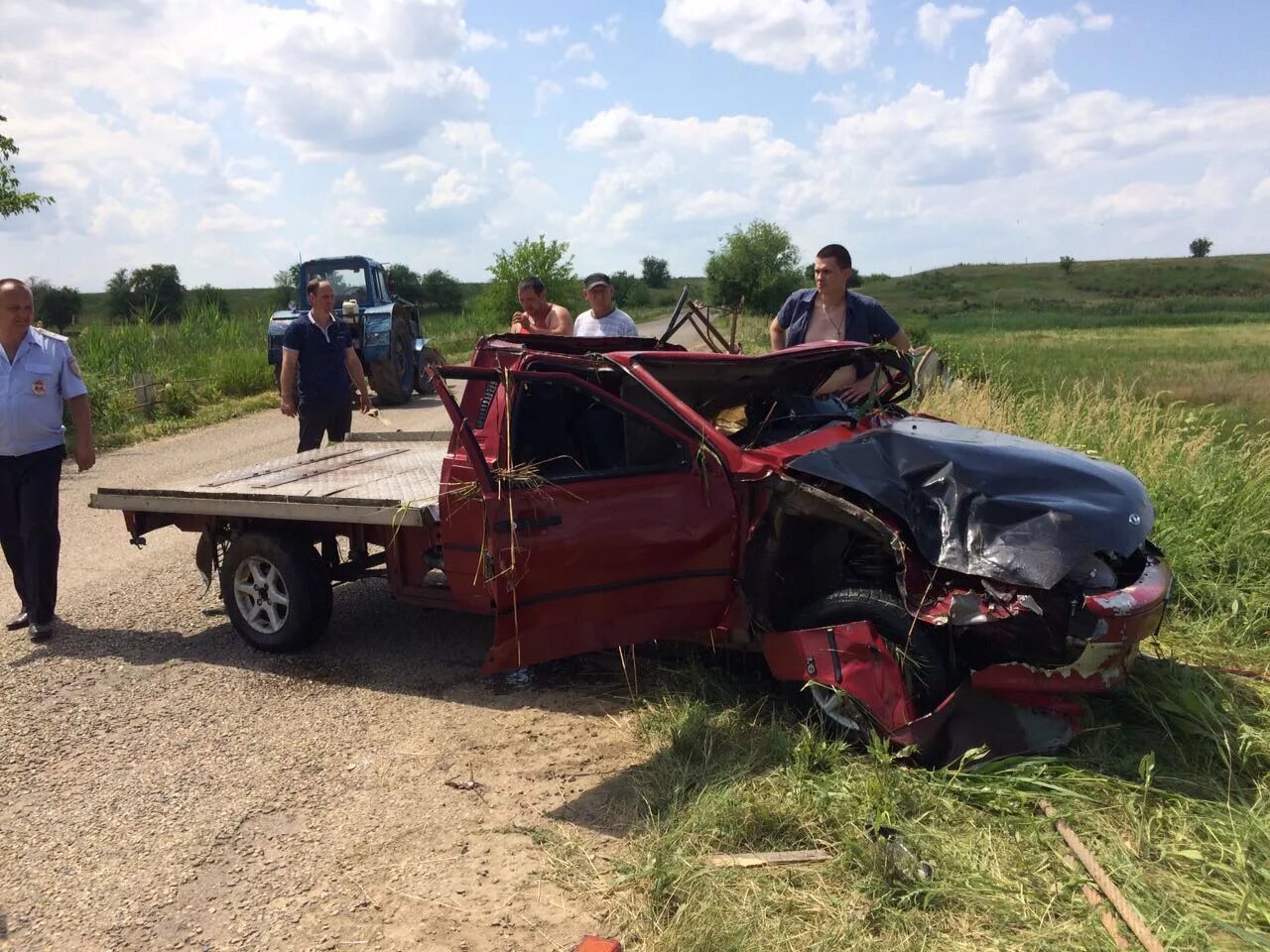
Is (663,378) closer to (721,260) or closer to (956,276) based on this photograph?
(721,260)

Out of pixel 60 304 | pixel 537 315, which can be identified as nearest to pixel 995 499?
pixel 537 315

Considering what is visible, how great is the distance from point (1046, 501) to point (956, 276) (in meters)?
111

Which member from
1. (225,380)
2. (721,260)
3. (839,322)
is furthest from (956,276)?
(839,322)

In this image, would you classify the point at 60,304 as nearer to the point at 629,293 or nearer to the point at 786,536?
the point at 629,293

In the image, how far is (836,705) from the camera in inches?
154

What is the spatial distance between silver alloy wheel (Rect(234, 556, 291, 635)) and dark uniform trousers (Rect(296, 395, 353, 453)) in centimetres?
201

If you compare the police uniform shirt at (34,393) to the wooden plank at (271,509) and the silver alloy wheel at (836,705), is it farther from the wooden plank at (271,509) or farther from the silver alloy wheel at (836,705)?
the silver alloy wheel at (836,705)

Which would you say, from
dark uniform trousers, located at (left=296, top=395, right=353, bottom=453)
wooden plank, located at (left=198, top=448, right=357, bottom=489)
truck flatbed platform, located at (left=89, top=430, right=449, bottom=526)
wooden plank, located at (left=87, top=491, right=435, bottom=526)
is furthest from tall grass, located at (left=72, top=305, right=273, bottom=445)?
wooden plank, located at (left=87, top=491, right=435, bottom=526)

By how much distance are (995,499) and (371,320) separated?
503 inches

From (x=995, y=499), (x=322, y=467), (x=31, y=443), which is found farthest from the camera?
(x=322, y=467)

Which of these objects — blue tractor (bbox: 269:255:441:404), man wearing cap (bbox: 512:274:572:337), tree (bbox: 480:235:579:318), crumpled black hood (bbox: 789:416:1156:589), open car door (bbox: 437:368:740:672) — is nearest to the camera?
crumpled black hood (bbox: 789:416:1156:589)

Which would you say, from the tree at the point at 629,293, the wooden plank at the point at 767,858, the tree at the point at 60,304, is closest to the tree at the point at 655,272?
the tree at the point at 629,293

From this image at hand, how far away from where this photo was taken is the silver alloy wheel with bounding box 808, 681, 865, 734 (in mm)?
3814

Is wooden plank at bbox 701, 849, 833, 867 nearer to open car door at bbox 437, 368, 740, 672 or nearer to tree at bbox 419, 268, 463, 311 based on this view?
open car door at bbox 437, 368, 740, 672
